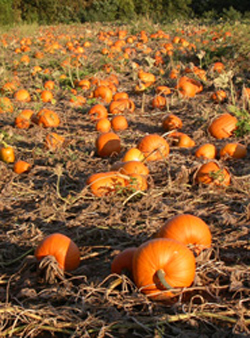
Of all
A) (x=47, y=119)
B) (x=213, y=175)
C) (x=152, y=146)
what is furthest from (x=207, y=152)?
(x=47, y=119)

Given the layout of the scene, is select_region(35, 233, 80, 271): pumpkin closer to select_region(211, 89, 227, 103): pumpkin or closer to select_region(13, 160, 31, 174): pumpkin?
select_region(13, 160, 31, 174): pumpkin

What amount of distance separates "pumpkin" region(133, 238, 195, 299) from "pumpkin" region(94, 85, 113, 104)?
16.4 ft

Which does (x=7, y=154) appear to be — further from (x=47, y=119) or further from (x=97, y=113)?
(x=97, y=113)

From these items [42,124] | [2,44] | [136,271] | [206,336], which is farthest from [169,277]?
[2,44]

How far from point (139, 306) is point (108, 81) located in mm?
6259

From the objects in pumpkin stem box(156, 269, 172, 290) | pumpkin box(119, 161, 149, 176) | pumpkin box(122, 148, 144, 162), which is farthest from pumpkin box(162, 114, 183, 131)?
pumpkin stem box(156, 269, 172, 290)

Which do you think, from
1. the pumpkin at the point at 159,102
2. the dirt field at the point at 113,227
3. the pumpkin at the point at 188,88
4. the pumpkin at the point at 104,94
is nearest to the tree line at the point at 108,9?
the pumpkin at the point at 188,88

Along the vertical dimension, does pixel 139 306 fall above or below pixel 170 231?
below

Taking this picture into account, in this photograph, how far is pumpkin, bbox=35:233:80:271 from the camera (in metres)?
2.51

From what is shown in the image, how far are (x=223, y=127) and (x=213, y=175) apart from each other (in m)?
1.45

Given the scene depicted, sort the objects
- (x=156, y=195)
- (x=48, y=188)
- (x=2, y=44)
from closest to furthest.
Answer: (x=156, y=195), (x=48, y=188), (x=2, y=44)

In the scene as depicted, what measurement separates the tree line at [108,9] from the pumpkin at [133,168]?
54.2 feet

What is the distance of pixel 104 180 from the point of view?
348cm

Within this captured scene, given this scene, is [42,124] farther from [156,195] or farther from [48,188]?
[156,195]
